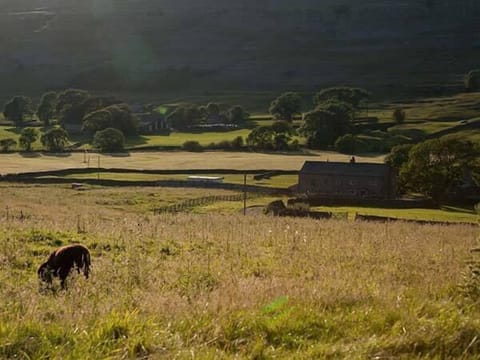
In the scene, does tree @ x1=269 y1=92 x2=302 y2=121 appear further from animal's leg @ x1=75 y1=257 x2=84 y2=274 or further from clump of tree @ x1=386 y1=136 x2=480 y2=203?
animal's leg @ x1=75 y1=257 x2=84 y2=274

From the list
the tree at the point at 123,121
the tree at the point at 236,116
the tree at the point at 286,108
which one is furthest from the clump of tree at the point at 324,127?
the tree at the point at 123,121

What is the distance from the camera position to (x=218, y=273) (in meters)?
10.2

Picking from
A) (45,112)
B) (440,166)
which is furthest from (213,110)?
(440,166)

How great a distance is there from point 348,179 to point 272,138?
42.2 metres

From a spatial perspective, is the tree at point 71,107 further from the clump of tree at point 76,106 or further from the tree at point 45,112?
the tree at point 45,112

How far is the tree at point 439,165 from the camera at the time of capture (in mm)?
63000

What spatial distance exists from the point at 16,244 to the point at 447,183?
185 ft

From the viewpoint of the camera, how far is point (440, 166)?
213 ft

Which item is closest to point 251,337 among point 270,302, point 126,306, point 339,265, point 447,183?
point 270,302

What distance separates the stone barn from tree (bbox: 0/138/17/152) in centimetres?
6065

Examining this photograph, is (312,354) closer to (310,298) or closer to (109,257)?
(310,298)

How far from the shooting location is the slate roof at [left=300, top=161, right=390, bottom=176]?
6969cm

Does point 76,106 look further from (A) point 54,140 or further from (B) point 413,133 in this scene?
(B) point 413,133

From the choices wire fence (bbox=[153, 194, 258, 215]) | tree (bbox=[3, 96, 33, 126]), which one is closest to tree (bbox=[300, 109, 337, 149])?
wire fence (bbox=[153, 194, 258, 215])
